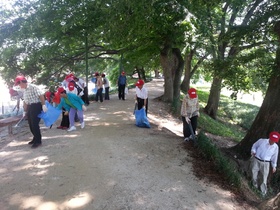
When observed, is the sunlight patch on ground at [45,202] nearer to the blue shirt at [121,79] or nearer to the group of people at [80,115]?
the group of people at [80,115]

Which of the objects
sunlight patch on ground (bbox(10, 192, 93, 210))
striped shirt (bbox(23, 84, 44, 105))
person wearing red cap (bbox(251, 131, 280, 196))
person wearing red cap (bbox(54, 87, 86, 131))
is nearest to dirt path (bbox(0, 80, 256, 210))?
sunlight patch on ground (bbox(10, 192, 93, 210))

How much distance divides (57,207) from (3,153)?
10.3ft

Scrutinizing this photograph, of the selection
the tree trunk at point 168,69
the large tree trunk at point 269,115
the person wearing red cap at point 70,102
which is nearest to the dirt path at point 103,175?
the person wearing red cap at point 70,102

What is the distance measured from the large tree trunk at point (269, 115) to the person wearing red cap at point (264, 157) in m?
0.73

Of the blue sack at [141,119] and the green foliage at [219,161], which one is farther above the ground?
the blue sack at [141,119]

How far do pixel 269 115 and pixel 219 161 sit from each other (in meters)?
2.48

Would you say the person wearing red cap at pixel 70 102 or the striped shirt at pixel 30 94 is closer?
the striped shirt at pixel 30 94

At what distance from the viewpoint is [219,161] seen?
5844 millimetres

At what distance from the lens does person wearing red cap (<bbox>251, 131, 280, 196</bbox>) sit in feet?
21.4

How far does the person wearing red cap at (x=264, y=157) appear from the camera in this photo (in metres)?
6.51

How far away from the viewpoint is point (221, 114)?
21.4 metres

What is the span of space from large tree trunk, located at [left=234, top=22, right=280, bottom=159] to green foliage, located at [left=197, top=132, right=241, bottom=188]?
5.24 feet

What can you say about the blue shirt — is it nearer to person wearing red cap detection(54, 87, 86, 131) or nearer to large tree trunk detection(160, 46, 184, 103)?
large tree trunk detection(160, 46, 184, 103)

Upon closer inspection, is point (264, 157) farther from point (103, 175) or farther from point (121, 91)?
point (121, 91)
